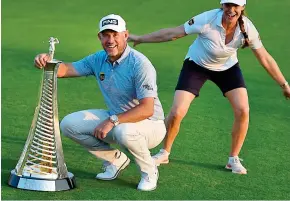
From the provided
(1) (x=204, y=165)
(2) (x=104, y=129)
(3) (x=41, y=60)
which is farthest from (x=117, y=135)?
(1) (x=204, y=165)

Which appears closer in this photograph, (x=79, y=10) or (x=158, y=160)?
(x=158, y=160)

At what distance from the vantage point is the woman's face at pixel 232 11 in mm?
7417

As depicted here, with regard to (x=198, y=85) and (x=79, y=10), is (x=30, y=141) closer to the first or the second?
(x=198, y=85)

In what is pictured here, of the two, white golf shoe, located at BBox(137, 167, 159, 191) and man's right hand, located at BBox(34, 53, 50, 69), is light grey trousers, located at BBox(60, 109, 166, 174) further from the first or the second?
man's right hand, located at BBox(34, 53, 50, 69)

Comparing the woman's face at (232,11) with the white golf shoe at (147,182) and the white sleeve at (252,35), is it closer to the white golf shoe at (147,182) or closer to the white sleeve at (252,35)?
the white sleeve at (252,35)

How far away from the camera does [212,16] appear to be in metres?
7.67

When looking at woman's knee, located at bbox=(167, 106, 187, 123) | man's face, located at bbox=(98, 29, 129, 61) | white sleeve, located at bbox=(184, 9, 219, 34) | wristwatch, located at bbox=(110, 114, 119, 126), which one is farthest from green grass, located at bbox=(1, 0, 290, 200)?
white sleeve, located at bbox=(184, 9, 219, 34)

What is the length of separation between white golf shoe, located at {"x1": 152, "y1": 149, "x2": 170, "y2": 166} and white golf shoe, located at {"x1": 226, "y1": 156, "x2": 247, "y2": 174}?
542 millimetres

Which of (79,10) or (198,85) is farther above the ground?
(79,10)

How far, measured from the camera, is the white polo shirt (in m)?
7.66

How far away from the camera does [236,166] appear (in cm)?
771

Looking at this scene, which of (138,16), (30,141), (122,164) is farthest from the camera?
(138,16)

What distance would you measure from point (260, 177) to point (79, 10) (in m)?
9.98

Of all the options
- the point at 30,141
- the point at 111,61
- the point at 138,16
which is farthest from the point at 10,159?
the point at 138,16
